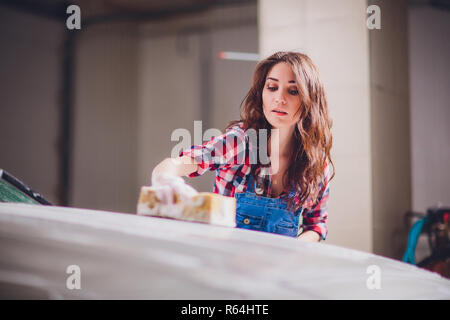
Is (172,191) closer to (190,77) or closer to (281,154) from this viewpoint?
(281,154)

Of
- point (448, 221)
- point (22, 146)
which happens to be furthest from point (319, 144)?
point (22, 146)

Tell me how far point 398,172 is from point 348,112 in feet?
2.59

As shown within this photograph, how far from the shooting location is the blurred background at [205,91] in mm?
2932

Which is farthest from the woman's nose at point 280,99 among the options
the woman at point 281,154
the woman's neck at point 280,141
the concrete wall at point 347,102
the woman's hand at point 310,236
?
the concrete wall at point 347,102

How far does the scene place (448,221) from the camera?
2.86 meters

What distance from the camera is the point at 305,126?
1397 mm

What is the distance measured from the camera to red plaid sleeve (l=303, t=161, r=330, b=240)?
4.68 feet

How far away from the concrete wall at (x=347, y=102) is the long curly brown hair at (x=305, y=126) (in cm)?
157

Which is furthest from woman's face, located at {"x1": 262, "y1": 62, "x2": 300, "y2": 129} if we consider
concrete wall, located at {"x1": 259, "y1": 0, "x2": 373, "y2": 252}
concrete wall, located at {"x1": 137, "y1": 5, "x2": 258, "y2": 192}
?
concrete wall, located at {"x1": 137, "y1": 5, "x2": 258, "y2": 192}

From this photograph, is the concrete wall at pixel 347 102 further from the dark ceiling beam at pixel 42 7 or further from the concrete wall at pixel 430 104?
the dark ceiling beam at pixel 42 7

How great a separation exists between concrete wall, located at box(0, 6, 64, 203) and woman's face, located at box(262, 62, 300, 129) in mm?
4562

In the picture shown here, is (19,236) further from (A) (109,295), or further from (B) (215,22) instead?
(B) (215,22)

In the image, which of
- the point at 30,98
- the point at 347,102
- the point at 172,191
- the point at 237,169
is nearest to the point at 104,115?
the point at 30,98

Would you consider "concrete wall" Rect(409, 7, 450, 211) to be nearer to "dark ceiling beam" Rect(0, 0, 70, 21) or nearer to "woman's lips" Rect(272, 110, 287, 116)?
"woman's lips" Rect(272, 110, 287, 116)
